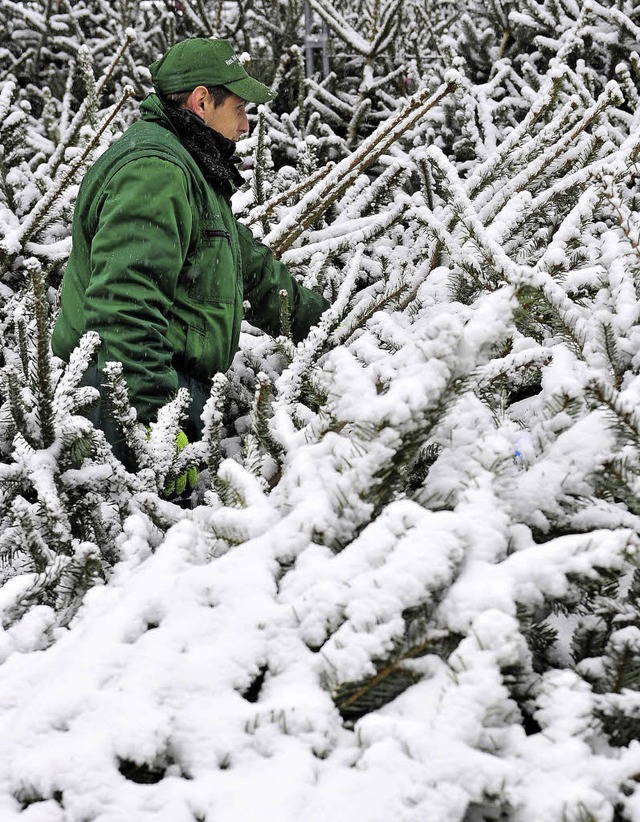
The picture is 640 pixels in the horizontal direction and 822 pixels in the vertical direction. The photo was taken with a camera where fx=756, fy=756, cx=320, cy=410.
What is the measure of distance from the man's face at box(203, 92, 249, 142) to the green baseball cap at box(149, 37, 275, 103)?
4 cm

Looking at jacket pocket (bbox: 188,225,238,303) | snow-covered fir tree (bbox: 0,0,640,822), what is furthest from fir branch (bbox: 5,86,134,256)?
snow-covered fir tree (bbox: 0,0,640,822)

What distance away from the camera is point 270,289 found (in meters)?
3.24

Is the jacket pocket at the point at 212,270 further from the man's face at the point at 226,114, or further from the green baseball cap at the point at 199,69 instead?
the green baseball cap at the point at 199,69

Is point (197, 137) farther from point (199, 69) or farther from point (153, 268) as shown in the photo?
point (153, 268)

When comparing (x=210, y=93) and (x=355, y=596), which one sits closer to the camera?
(x=355, y=596)

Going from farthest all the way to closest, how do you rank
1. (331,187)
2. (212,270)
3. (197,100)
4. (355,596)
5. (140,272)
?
(331,187) < (197,100) < (212,270) < (140,272) < (355,596)

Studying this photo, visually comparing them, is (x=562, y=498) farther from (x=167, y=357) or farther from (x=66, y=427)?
(x=167, y=357)

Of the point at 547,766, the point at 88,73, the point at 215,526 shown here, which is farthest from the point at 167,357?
the point at 88,73

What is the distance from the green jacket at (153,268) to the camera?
227 centimetres

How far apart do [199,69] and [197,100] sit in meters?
0.10

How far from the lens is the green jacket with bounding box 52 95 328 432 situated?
2270 millimetres

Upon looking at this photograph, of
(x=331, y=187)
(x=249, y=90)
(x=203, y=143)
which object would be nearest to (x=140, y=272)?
(x=203, y=143)

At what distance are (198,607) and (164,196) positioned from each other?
1.58 metres

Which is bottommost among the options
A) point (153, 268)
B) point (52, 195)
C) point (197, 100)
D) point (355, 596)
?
point (52, 195)
